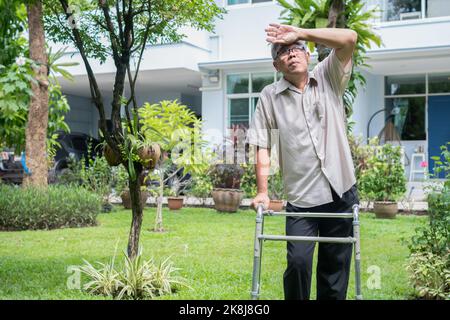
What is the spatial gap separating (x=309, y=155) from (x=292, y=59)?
581 mm

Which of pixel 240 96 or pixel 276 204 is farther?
pixel 240 96

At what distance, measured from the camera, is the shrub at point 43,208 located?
902cm

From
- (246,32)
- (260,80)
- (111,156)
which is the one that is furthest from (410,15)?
(111,156)

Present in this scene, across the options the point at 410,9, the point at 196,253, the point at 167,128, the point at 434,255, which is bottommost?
the point at 196,253

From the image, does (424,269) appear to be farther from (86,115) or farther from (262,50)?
(86,115)

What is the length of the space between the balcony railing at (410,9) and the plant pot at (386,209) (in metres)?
6.07

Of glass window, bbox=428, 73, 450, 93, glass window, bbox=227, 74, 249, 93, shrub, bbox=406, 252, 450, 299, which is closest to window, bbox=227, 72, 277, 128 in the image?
glass window, bbox=227, 74, 249, 93

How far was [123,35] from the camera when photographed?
500 cm

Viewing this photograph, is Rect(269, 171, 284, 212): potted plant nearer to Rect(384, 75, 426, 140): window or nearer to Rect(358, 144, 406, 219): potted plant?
Rect(358, 144, 406, 219): potted plant

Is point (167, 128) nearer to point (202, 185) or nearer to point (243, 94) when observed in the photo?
point (202, 185)

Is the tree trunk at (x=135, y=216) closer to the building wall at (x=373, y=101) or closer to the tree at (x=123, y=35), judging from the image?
the tree at (x=123, y=35)

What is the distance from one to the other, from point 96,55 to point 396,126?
11.6 metres

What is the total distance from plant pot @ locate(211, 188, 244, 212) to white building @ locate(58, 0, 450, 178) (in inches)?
181

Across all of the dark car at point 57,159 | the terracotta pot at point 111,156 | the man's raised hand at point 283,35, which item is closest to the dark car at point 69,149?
the dark car at point 57,159
